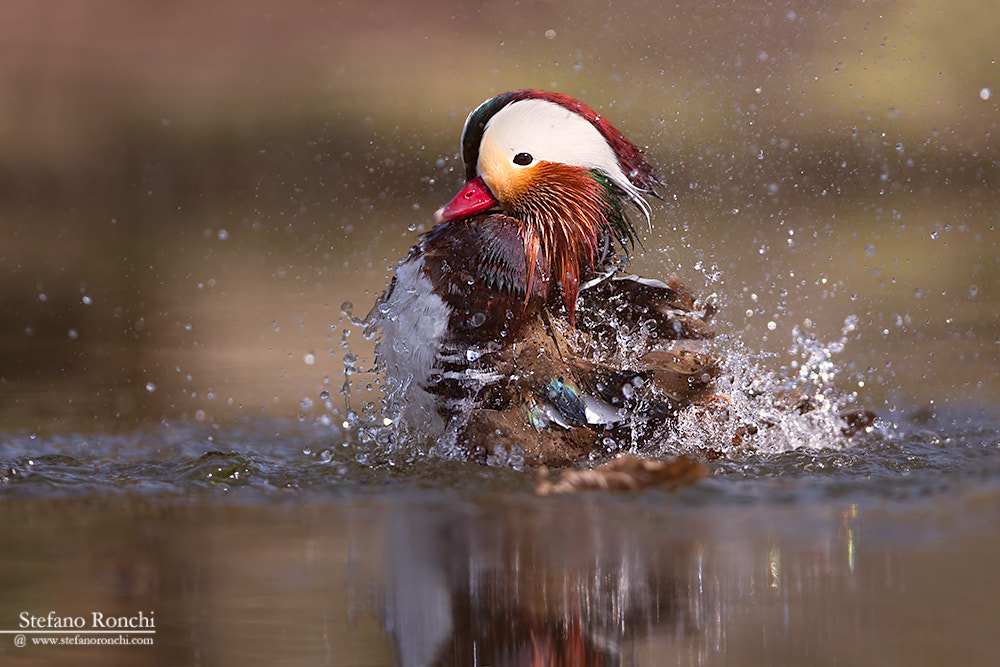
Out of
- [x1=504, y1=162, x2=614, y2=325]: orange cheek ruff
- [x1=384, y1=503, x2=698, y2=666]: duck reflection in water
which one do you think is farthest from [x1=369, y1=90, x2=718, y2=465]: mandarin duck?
[x1=384, y1=503, x2=698, y2=666]: duck reflection in water

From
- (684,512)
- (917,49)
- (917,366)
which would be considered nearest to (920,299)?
(917,366)

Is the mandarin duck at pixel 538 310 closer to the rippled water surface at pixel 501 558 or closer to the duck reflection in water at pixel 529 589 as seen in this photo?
the rippled water surface at pixel 501 558

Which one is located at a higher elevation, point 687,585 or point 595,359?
point 595,359

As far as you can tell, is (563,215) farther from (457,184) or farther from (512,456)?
(457,184)

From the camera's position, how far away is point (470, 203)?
3426mm

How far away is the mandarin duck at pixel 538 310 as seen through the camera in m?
3.24

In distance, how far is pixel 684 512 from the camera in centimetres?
272

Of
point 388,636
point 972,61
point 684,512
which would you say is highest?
point 972,61

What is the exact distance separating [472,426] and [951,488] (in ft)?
3.71

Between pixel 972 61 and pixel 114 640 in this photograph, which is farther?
pixel 972 61

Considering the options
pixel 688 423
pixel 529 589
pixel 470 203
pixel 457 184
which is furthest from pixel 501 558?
pixel 457 184

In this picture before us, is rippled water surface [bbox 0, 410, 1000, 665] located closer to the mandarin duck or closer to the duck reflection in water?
the duck reflection in water

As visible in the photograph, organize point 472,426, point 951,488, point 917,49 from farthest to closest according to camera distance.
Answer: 1. point 917,49
2. point 472,426
3. point 951,488

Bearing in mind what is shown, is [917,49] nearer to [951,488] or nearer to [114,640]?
[951,488]
